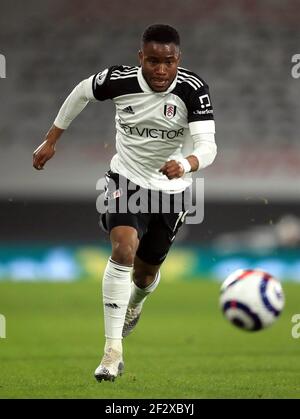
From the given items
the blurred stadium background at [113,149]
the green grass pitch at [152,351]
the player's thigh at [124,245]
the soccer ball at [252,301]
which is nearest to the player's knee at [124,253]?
the player's thigh at [124,245]

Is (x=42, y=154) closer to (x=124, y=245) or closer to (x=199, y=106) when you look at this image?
(x=124, y=245)

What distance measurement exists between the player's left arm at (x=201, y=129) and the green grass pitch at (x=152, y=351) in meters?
1.45

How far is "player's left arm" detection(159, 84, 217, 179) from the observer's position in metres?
5.85

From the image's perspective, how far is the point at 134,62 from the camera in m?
18.8

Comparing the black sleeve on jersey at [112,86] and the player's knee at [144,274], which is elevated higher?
the black sleeve on jersey at [112,86]

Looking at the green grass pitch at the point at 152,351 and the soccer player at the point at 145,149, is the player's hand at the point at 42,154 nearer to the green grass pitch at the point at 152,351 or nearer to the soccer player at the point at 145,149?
the soccer player at the point at 145,149

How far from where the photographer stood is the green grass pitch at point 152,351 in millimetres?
5883

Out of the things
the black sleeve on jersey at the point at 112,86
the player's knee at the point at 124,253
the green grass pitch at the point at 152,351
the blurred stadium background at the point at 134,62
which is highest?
the blurred stadium background at the point at 134,62

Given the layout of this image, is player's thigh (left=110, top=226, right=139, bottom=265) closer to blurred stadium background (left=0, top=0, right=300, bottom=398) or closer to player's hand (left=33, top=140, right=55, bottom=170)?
player's hand (left=33, top=140, right=55, bottom=170)

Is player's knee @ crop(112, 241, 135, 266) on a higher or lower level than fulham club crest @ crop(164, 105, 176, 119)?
lower

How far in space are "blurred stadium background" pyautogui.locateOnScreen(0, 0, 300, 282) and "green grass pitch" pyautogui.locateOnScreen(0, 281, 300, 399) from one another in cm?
385

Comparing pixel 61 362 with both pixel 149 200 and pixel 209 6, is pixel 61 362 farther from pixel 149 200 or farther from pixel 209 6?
pixel 209 6

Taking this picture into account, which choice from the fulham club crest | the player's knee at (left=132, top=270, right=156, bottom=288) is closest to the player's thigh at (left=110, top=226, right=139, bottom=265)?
the fulham club crest

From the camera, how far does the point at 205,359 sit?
25.9 feet
